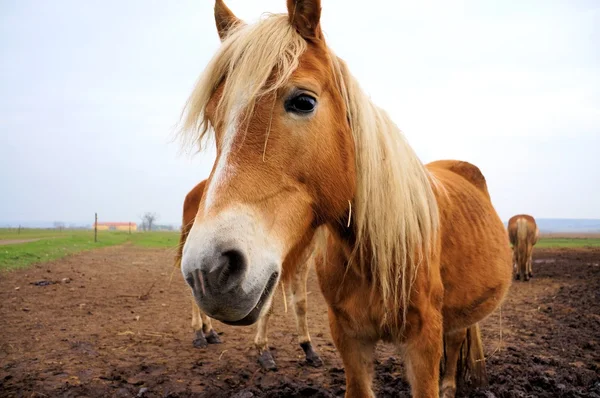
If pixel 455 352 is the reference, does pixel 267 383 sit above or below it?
below

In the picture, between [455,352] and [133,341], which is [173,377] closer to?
[133,341]

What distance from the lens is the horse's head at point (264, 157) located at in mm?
1355

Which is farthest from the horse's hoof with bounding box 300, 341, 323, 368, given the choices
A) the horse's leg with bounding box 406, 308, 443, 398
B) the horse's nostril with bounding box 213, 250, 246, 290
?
the horse's nostril with bounding box 213, 250, 246, 290

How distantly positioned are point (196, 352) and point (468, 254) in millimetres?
3777

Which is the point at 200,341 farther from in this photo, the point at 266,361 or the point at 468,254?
the point at 468,254

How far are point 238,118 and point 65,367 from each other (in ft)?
13.3

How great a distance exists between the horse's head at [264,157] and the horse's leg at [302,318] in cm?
292

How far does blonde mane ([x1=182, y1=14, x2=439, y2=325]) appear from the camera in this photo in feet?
5.63

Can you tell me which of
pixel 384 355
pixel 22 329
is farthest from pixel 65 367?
pixel 384 355

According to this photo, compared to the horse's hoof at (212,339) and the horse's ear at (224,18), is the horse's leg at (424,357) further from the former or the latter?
the horse's hoof at (212,339)

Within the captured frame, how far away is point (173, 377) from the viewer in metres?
3.98

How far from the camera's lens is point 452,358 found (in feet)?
12.7

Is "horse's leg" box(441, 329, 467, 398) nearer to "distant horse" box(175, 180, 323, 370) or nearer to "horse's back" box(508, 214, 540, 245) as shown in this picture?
"distant horse" box(175, 180, 323, 370)

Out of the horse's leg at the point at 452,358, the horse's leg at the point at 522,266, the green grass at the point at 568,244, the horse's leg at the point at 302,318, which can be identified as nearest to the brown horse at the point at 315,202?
the horse's leg at the point at 452,358
